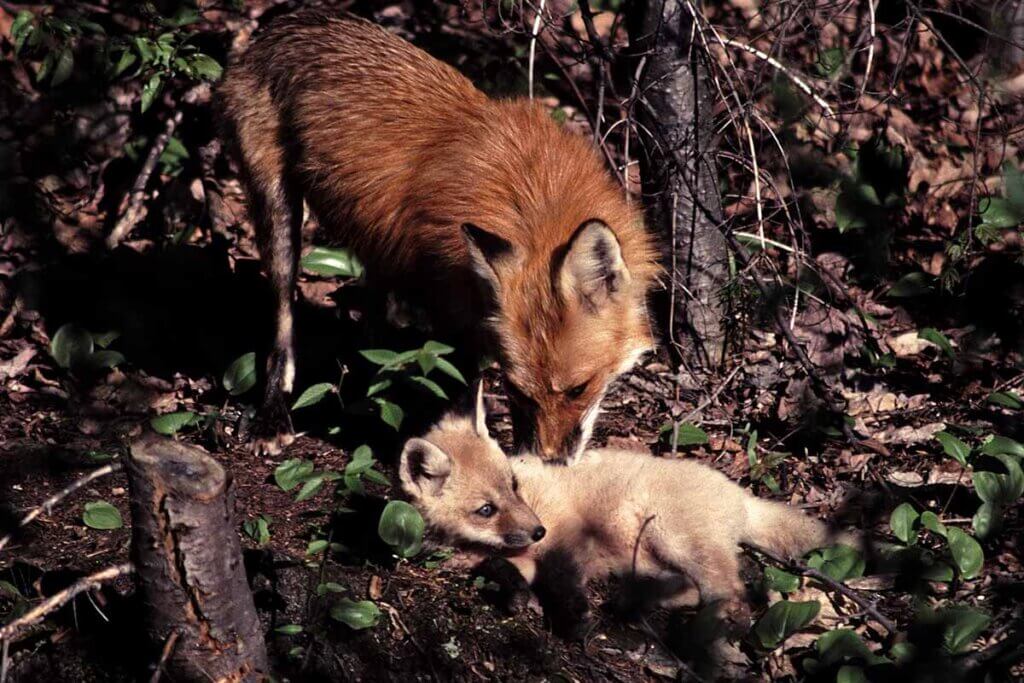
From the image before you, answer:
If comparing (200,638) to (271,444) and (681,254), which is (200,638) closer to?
(271,444)

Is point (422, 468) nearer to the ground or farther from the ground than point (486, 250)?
nearer to the ground

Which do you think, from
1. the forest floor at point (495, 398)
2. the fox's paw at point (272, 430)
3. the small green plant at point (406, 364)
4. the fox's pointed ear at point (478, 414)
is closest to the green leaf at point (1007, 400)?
the forest floor at point (495, 398)

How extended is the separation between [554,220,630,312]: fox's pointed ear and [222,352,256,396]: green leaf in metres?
2.00

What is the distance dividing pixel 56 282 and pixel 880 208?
15.8 ft

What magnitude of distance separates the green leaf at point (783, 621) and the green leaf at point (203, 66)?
4.50 meters

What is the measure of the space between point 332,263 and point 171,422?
126 centimetres

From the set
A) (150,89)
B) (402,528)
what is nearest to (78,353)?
(150,89)

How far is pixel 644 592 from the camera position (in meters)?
4.02

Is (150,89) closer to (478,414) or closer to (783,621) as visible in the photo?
(478,414)

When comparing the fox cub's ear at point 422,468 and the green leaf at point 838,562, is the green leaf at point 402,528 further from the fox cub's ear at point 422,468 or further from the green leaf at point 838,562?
the green leaf at point 838,562

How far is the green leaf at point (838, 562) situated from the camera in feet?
12.0

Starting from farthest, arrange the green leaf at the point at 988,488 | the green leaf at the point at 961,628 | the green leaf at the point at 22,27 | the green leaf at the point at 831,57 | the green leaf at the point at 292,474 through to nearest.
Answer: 1. the green leaf at the point at 22,27
2. the green leaf at the point at 831,57
3. the green leaf at the point at 292,474
4. the green leaf at the point at 988,488
5. the green leaf at the point at 961,628

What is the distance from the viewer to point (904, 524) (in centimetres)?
398

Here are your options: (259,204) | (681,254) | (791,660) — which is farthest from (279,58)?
Result: (791,660)
